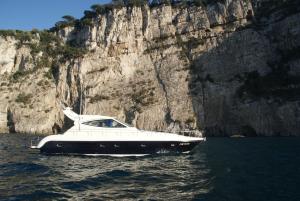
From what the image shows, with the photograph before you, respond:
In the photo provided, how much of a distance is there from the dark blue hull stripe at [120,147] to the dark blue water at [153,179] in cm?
150

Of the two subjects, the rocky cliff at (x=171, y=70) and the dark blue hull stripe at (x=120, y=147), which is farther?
the rocky cliff at (x=171, y=70)

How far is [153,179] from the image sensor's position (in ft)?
56.6

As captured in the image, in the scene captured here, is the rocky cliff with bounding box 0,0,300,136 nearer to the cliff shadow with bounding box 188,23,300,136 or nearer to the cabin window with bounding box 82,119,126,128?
the cliff shadow with bounding box 188,23,300,136

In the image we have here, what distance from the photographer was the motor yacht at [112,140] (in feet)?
86.0

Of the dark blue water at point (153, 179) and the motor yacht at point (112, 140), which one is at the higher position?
the motor yacht at point (112, 140)

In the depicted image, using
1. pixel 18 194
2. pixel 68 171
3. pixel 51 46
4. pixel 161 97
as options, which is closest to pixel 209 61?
pixel 161 97

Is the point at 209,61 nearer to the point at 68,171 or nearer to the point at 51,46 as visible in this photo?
the point at 51,46

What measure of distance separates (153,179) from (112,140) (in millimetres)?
9398

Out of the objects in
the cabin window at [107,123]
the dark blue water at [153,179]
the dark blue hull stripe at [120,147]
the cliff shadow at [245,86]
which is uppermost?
the cliff shadow at [245,86]

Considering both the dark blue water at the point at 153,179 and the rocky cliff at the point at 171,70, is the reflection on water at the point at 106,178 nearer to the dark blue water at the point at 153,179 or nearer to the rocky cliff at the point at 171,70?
the dark blue water at the point at 153,179

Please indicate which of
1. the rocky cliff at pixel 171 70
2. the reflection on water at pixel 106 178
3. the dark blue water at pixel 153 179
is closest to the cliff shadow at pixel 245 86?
the rocky cliff at pixel 171 70

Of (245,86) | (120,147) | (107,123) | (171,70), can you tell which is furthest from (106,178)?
(171,70)

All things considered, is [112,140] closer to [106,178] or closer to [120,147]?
[120,147]

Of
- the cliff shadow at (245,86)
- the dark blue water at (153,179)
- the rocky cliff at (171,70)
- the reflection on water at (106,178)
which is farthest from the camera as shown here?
the rocky cliff at (171,70)
